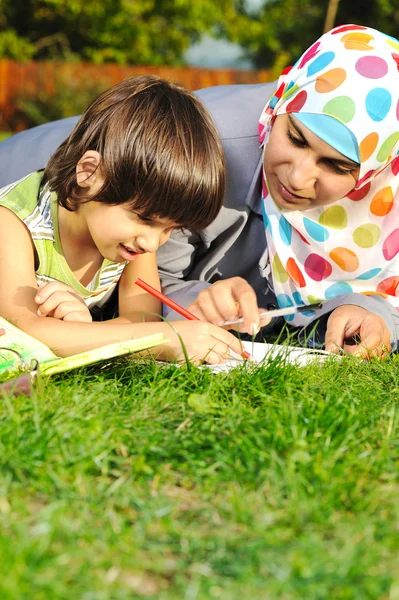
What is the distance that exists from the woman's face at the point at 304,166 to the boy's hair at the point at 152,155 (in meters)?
0.23

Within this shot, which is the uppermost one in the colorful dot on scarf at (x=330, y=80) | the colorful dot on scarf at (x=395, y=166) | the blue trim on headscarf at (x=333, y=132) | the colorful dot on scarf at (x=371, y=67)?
the colorful dot on scarf at (x=371, y=67)

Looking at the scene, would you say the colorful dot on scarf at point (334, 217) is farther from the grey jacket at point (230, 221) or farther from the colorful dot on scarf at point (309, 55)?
the colorful dot on scarf at point (309, 55)

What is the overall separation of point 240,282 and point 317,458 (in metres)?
1.01

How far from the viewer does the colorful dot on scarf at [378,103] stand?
2676mm

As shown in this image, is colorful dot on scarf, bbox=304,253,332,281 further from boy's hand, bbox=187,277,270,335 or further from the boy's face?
the boy's face

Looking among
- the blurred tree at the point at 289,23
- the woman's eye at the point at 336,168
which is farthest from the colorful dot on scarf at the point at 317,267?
the blurred tree at the point at 289,23

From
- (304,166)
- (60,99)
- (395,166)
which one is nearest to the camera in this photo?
(304,166)

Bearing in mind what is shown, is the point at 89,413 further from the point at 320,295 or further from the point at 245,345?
the point at 320,295

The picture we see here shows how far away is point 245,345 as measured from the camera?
2605mm

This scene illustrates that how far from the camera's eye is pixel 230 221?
124 inches

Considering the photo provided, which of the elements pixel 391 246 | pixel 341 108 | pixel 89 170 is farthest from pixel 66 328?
pixel 391 246

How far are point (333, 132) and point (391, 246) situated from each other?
0.65 m

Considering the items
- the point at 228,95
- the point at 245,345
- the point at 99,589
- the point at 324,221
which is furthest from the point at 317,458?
the point at 228,95

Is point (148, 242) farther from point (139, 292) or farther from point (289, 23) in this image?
point (289, 23)
